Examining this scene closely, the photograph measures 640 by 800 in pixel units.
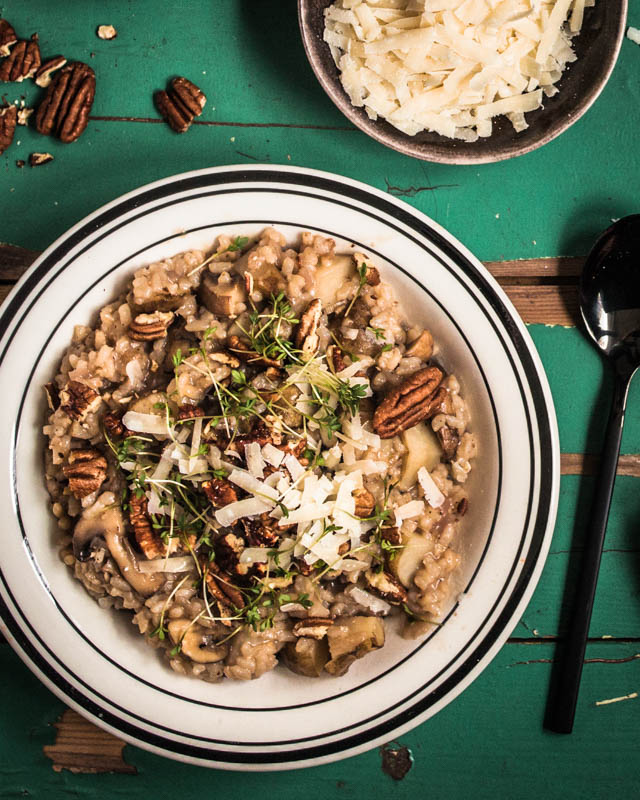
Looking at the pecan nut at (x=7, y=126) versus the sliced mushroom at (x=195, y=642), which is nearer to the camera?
the sliced mushroom at (x=195, y=642)

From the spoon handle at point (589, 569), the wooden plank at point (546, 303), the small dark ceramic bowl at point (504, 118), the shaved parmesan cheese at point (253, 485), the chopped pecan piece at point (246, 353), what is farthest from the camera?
the wooden plank at point (546, 303)

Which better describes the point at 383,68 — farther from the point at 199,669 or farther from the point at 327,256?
the point at 199,669

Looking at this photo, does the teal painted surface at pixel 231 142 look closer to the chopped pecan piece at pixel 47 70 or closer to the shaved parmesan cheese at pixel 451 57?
the chopped pecan piece at pixel 47 70

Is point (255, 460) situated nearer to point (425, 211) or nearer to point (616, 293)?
point (425, 211)

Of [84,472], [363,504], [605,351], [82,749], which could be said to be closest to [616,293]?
[605,351]

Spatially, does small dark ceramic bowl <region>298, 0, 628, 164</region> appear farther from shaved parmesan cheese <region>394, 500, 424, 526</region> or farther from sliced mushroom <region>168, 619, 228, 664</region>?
sliced mushroom <region>168, 619, 228, 664</region>

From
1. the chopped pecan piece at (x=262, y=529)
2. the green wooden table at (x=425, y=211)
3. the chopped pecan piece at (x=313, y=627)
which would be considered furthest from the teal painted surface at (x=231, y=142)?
the chopped pecan piece at (x=313, y=627)

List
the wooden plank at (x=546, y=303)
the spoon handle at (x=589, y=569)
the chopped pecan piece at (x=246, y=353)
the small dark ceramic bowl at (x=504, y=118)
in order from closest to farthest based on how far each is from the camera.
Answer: the chopped pecan piece at (x=246, y=353), the small dark ceramic bowl at (x=504, y=118), the spoon handle at (x=589, y=569), the wooden plank at (x=546, y=303)

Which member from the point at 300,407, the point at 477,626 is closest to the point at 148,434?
the point at 300,407
